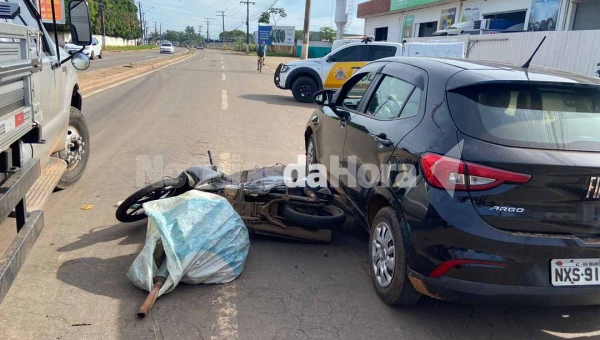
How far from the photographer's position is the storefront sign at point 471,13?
2105 centimetres

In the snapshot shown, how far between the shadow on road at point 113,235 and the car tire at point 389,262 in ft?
6.64

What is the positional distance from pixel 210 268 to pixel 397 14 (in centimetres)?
2963

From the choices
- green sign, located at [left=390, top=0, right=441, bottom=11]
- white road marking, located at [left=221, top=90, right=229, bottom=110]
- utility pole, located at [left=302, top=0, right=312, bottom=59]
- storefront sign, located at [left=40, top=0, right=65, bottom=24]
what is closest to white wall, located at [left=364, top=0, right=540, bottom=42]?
green sign, located at [left=390, top=0, right=441, bottom=11]

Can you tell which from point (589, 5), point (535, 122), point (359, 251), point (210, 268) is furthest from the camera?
point (589, 5)

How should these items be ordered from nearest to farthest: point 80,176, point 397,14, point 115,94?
point 80,176, point 115,94, point 397,14

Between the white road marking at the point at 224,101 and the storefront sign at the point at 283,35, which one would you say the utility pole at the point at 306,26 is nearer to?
the white road marking at the point at 224,101

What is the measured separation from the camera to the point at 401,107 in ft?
11.5

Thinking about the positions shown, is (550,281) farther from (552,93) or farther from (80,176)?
(80,176)

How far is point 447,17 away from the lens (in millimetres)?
23484

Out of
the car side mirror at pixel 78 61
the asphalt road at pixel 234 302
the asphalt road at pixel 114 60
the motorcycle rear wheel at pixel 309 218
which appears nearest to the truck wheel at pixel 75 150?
the asphalt road at pixel 234 302

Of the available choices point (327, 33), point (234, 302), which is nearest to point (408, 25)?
point (234, 302)

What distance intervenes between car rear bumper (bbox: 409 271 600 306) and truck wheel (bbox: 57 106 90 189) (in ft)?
14.2

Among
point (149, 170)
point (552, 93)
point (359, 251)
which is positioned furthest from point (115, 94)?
point (552, 93)

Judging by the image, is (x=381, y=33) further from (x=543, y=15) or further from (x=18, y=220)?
(x=18, y=220)
